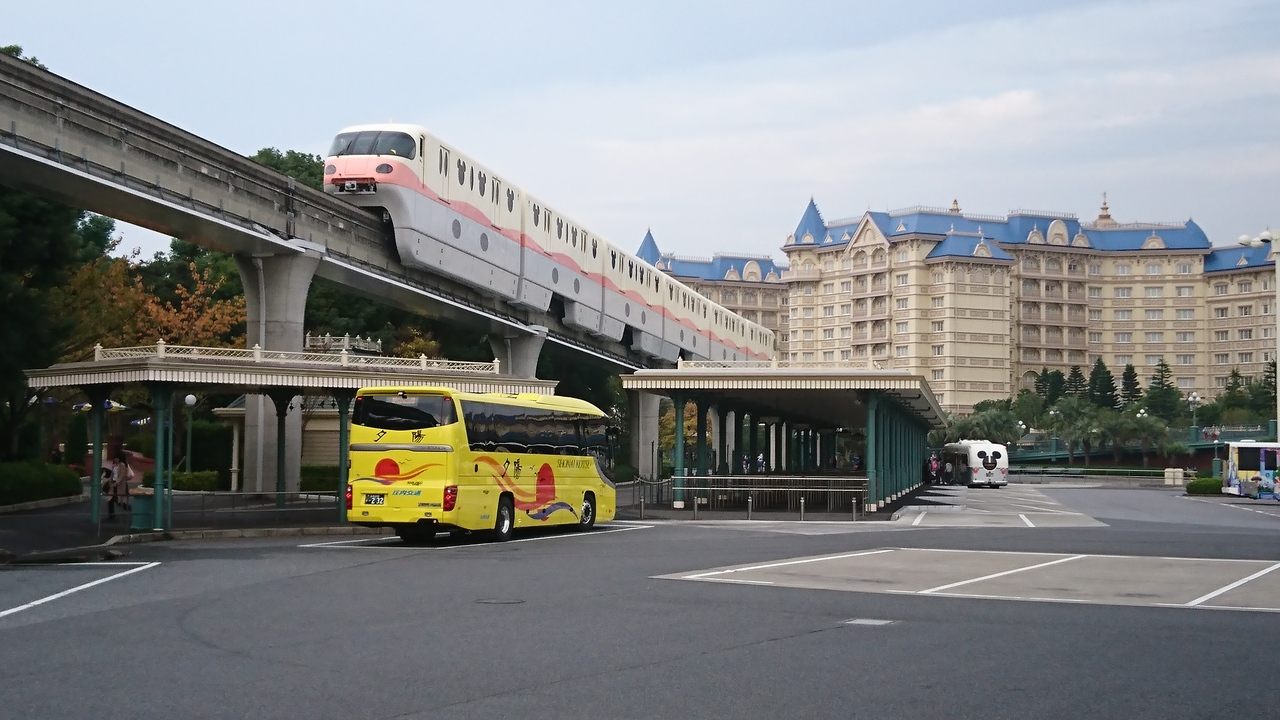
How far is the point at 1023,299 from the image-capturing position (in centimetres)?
14688

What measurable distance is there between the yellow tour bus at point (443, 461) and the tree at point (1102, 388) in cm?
11543

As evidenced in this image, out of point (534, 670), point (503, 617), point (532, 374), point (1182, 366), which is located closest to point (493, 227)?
point (532, 374)

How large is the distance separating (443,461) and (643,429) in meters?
50.0

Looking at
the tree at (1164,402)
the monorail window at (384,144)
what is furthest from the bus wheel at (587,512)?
the tree at (1164,402)

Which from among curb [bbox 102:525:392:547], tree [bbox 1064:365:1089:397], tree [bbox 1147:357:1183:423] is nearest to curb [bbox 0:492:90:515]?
curb [bbox 102:525:392:547]

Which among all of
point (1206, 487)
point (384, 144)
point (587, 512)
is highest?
point (384, 144)

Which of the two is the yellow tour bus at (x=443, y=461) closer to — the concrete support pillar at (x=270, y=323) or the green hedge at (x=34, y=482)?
the concrete support pillar at (x=270, y=323)

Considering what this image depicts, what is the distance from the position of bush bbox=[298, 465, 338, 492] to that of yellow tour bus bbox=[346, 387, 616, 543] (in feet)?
74.5

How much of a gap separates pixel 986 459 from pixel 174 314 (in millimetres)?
44815

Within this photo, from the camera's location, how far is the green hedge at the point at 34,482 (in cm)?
3688

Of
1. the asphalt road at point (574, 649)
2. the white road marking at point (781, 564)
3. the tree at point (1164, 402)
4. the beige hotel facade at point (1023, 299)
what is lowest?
the white road marking at point (781, 564)

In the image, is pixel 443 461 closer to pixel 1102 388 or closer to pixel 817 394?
pixel 817 394

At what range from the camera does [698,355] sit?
228ft

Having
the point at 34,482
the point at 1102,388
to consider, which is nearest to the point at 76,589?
the point at 34,482
